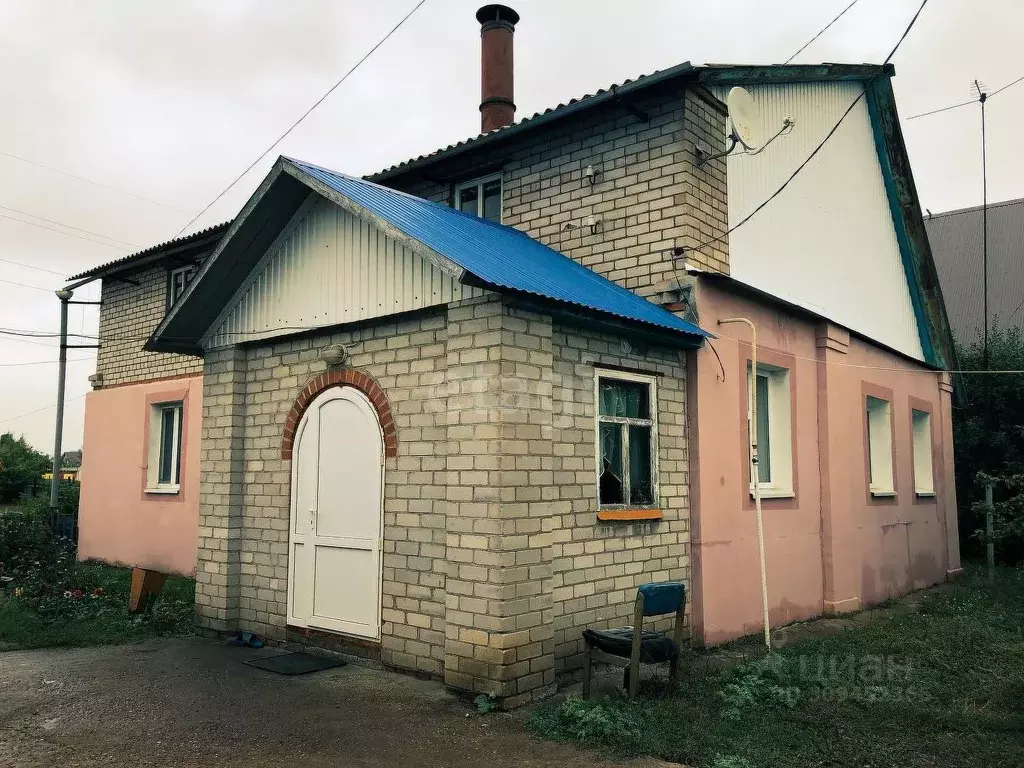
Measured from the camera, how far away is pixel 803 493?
369 inches

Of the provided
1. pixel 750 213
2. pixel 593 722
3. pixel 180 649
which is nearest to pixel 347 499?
pixel 180 649

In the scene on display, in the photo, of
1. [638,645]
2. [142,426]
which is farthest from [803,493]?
[142,426]

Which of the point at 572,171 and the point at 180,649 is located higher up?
the point at 572,171

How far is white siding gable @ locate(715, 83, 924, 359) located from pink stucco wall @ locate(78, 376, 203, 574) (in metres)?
8.30

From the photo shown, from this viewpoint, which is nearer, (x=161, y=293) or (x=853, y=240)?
(x=853, y=240)

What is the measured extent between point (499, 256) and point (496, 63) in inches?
269

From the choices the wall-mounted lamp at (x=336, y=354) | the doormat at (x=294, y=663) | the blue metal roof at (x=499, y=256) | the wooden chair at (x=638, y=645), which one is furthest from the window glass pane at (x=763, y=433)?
the doormat at (x=294, y=663)

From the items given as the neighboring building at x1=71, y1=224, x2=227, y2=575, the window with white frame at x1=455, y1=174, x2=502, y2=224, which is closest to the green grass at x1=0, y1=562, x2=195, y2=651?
the neighboring building at x1=71, y1=224, x2=227, y2=575

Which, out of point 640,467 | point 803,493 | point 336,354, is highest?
point 336,354

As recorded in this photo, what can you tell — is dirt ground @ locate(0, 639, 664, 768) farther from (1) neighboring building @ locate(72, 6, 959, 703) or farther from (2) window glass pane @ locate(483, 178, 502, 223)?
(2) window glass pane @ locate(483, 178, 502, 223)

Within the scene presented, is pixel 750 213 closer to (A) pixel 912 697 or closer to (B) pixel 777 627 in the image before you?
(B) pixel 777 627

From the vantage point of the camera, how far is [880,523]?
10984 millimetres

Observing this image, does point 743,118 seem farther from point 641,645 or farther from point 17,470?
point 17,470

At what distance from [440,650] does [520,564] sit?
3.37ft
